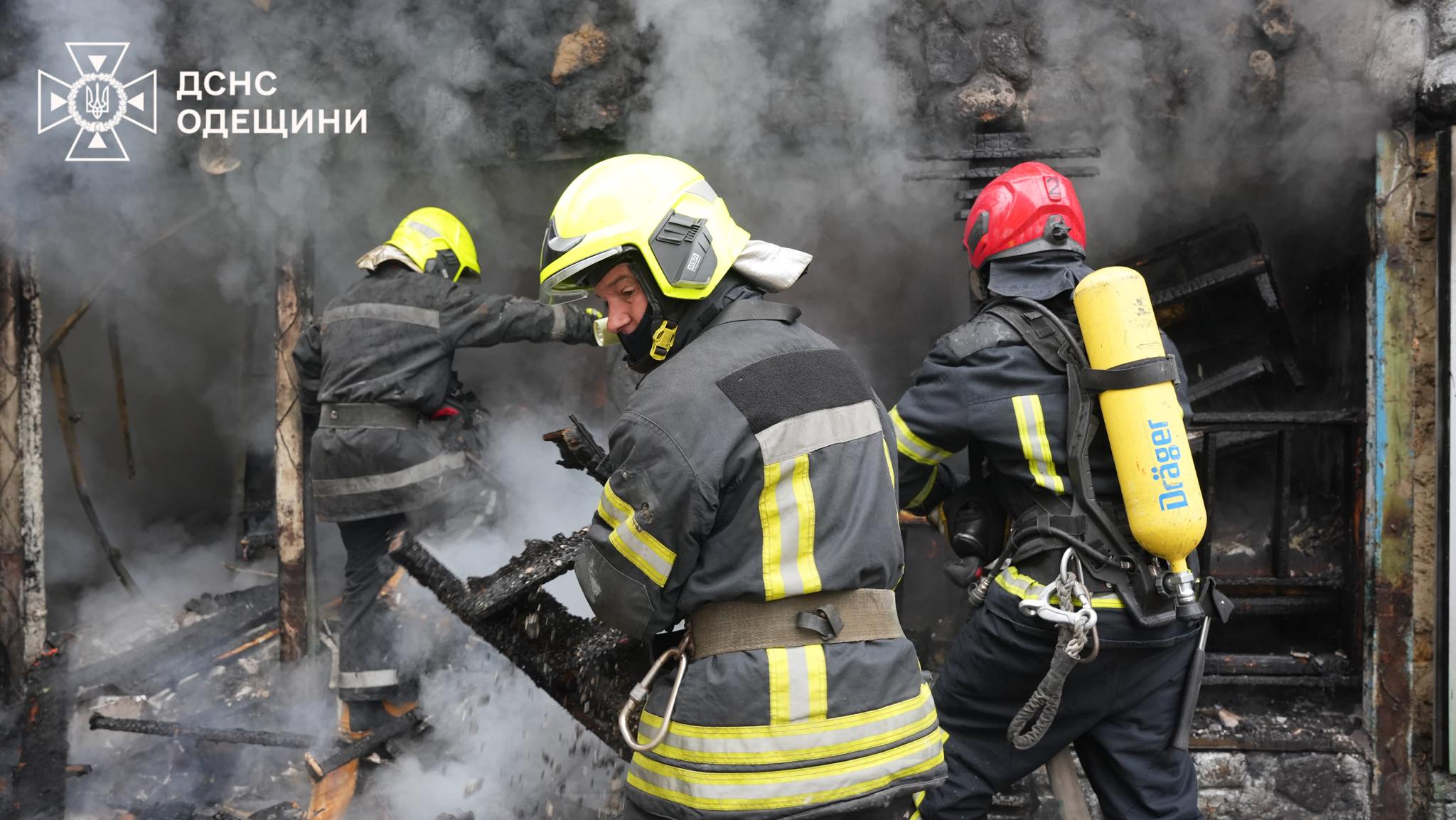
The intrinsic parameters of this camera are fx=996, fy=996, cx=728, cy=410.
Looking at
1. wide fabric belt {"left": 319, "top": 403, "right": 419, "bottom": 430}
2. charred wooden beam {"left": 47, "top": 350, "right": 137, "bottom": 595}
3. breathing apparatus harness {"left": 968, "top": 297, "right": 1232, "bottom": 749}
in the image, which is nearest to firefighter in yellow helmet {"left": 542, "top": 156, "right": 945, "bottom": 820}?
breathing apparatus harness {"left": 968, "top": 297, "right": 1232, "bottom": 749}

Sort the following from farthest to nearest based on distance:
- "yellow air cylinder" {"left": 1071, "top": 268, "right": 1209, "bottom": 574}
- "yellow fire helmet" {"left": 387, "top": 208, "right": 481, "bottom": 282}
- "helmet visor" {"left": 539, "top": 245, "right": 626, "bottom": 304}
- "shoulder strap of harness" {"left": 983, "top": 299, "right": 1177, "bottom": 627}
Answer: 1. "yellow fire helmet" {"left": 387, "top": 208, "right": 481, "bottom": 282}
2. "shoulder strap of harness" {"left": 983, "top": 299, "right": 1177, "bottom": 627}
3. "yellow air cylinder" {"left": 1071, "top": 268, "right": 1209, "bottom": 574}
4. "helmet visor" {"left": 539, "top": 245, "right": 626, "bottom": 304}

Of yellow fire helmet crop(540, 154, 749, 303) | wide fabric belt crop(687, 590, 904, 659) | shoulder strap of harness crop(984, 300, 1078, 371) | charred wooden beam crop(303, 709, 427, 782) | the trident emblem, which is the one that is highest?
the trident emblem

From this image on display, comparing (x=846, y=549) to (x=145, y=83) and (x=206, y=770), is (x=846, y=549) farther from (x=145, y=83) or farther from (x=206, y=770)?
(x=145, y=83)

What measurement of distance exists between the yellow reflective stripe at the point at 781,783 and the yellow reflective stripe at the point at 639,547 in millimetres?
421

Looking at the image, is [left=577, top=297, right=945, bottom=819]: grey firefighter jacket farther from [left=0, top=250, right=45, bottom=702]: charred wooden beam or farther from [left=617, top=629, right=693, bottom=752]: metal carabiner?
[left=0, top=250, right=45, bottom=702]: charred wooden beam

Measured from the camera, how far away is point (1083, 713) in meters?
2.93

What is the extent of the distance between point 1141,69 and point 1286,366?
207cm

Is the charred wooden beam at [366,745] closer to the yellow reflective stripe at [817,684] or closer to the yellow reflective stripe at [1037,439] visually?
the yellow reflective stripe at [817,684]

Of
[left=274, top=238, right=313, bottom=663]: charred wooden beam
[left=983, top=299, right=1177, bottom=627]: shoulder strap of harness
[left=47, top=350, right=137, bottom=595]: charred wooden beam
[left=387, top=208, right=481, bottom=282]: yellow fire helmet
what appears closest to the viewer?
[left=983, top=299, right=1177, bottom=627]: shoulder strap of harness

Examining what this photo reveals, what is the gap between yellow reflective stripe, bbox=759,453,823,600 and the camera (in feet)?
6.89

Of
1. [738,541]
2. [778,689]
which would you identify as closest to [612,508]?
[738,541]

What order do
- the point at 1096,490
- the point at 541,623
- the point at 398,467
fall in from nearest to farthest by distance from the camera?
the point at 1096,490
the point at 541,623
the point at 398,467

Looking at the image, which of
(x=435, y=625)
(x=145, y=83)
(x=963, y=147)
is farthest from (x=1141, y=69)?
(x=145, y=83)

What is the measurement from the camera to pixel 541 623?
11.0 ft
